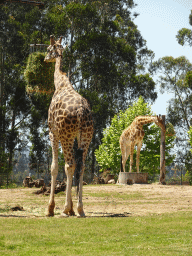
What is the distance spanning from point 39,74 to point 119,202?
270 inches

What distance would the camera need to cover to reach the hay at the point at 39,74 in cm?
1607

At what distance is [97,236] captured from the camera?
7.15 metres

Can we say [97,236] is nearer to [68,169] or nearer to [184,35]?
[68,169]

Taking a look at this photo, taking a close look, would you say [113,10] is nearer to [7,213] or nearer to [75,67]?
[75,67]

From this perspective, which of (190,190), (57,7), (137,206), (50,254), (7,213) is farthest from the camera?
(57,7)

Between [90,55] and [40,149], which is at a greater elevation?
[90,55]

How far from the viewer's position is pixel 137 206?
1257cm

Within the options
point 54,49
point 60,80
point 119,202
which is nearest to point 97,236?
point 60,80

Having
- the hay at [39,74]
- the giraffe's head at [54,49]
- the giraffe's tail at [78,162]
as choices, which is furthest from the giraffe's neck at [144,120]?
the giraffe's tail at [78,162]

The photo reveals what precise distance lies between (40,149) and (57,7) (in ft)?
44.7

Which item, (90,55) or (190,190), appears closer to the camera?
(190,190)

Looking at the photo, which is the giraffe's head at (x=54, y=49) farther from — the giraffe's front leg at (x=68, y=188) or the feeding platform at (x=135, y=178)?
the feeding platform at (x=135, y=178)

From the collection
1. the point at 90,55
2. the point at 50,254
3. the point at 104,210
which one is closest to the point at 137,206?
the point at 104,210

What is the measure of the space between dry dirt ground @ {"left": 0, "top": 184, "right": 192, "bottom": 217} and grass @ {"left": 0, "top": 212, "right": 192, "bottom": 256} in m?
1.73
